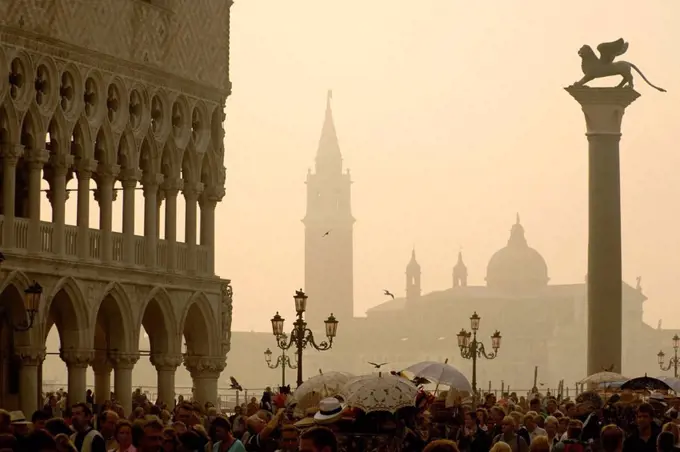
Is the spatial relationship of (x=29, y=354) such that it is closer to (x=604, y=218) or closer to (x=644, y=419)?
(x=604, y=218)

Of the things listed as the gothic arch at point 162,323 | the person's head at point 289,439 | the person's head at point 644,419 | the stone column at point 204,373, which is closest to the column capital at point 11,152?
the gothic arch at point 162,323

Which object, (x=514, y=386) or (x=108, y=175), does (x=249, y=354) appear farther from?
(x=108, y=175)

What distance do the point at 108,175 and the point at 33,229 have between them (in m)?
2.85

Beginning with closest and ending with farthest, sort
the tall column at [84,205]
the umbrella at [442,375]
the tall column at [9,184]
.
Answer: the umbrella at [442,375]
the tall column at [9,184]
the tall column at [84,205]

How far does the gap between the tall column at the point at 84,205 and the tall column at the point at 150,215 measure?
205 cm

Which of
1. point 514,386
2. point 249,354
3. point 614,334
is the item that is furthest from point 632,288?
point 614,334

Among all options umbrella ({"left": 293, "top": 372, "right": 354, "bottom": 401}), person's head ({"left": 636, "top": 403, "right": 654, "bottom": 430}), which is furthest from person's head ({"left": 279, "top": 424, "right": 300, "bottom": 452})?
umbrella ({"left": 293, "top": 372, "right": 354, "bottom": 401})

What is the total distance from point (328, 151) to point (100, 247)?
146181 mm

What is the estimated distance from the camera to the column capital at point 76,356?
3581 centimetres

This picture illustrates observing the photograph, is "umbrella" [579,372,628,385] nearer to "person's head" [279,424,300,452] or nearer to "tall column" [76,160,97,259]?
"tall column" [76,160,97,259]

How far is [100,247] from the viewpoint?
3700 centimetres

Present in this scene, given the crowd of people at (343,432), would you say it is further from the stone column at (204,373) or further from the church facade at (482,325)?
the church facade at (482,325)

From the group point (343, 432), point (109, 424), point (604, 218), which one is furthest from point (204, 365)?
point (343, 432)

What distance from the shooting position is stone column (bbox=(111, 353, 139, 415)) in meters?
37.2
